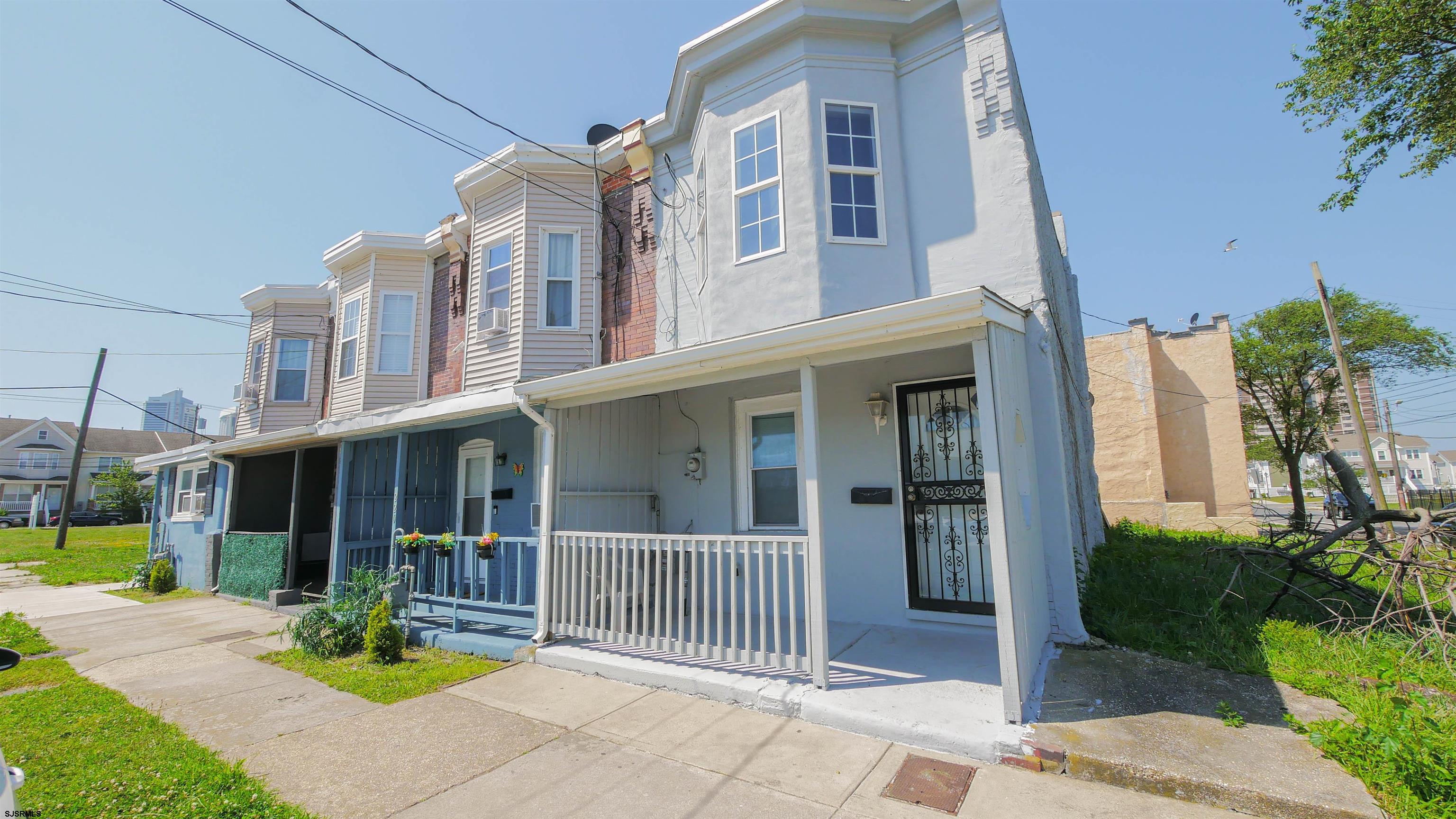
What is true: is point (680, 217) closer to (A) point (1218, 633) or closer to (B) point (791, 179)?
(B) point (791, 179)

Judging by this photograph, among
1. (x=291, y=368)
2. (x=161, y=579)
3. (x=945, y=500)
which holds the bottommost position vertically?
(x=161, y=579)

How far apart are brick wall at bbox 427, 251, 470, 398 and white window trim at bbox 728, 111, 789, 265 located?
6489mm

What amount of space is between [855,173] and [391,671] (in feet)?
23.4

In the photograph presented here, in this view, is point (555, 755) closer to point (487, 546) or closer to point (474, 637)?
point (474, 637)

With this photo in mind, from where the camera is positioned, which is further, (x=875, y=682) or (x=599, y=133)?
(x=599, y=133)

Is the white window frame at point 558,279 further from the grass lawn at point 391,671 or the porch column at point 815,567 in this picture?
the porch column at point 815,567

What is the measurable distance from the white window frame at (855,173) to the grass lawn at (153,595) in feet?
44.7

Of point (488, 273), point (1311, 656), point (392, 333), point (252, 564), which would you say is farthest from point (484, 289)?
point (1311, 656)

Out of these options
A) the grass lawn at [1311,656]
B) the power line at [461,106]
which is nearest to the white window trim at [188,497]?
the power line at [461,106]

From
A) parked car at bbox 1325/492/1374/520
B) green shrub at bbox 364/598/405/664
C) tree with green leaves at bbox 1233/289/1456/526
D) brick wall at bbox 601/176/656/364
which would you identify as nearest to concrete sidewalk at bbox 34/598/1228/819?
green shrub at bbox 364/598/405/664

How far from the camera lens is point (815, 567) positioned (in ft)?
14.8

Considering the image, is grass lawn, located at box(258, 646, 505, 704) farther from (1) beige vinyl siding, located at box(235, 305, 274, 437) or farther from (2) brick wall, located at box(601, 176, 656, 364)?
(1) beige vinyl siding, located at box(235, 305, 274, 437)

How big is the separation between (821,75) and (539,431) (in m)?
5.16

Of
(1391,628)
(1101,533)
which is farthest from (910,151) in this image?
(1101,533)
